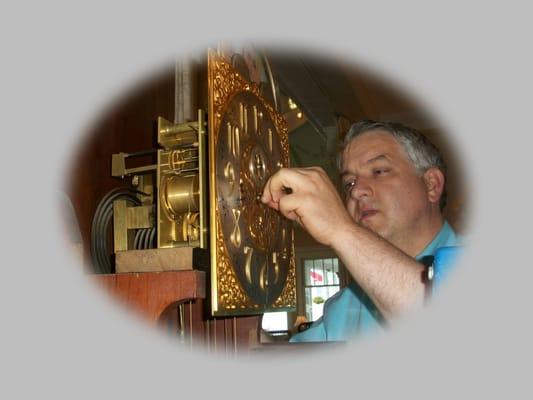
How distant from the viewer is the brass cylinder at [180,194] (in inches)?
27.8

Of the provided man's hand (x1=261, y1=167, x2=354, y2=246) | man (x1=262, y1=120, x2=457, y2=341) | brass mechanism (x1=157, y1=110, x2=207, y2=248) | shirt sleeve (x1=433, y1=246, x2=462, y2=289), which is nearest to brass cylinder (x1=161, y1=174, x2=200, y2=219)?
brass mechanism (x1=157, y1=110, x2=207, y2=248)

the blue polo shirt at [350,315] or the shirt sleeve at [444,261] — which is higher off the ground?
the shirt sleeve at [444,261]

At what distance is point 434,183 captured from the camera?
177 centimetres

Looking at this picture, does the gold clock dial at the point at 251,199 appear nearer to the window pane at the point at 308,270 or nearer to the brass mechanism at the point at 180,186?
the brass mechanism at the point at 180,186

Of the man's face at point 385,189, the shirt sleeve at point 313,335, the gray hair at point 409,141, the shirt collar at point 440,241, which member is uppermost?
the gray hair at point 409,141

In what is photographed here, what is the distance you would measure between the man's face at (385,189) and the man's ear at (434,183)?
0.03 m

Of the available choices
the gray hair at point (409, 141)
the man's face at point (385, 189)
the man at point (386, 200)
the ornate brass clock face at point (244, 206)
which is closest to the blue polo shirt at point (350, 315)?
the man at point (386, 200)

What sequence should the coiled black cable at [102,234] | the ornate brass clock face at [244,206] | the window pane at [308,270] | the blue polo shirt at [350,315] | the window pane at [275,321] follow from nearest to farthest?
1. the ornate brass clock face at [244,206]
2. the coiled black cable at [102,234]
3. the blue polo shirt at [350,315]
4. the window pane at [275,321]
5. the window pane at [308,270]

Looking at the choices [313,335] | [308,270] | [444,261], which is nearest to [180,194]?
[444,261]

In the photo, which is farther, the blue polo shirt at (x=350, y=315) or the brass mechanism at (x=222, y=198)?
the blue polo shirt at (x=350, y=315)

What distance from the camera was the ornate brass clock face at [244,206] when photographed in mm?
666

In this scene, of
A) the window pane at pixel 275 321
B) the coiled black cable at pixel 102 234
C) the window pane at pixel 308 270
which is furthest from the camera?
the window pane at pixel 308 270

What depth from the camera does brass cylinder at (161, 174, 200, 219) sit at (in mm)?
707

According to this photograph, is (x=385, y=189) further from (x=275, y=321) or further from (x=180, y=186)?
(x=275, y=321)
